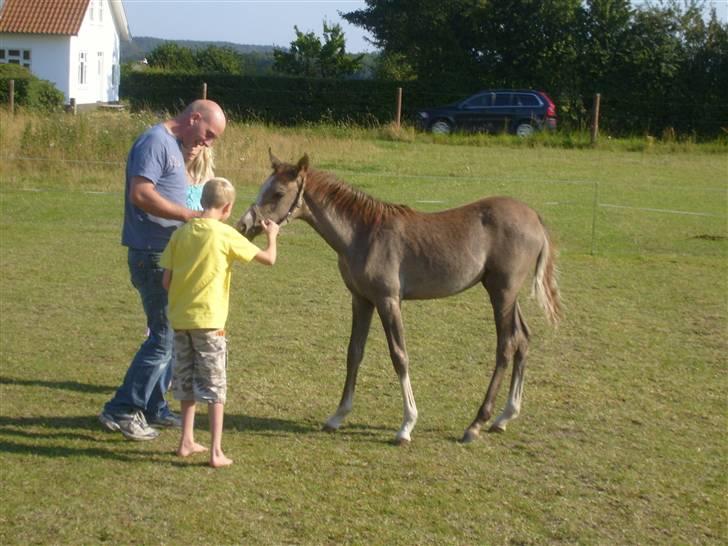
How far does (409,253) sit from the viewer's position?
240 inches

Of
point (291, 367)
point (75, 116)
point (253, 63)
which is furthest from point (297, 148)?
point (253, 63)

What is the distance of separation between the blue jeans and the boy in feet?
1.10

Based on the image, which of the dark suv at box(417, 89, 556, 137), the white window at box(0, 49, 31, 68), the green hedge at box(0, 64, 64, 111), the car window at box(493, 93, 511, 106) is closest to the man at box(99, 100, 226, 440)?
the dark suv at box(417, 89, 556, 137)

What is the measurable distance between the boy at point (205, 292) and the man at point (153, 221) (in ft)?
0.69

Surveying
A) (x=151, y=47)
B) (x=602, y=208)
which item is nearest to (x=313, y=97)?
(x=602, y=208)

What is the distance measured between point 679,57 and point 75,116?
23862mm

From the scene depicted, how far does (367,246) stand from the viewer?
6.03m

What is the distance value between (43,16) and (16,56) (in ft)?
6.97

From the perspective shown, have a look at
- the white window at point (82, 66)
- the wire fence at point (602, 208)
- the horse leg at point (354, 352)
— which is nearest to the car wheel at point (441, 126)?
the wire fence at point (602, 208)

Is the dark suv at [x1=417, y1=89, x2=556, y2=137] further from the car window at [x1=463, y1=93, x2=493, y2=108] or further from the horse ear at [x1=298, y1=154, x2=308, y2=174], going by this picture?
the horse ear at [x1=298, y1=154, x2=308, y2=174]

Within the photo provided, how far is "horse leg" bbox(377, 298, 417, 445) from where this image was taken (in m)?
5.98

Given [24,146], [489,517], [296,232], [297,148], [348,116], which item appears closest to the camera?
[489,517]

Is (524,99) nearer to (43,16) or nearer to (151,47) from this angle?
(43,16)

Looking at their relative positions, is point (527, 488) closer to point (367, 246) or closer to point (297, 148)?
point (367, 246)
